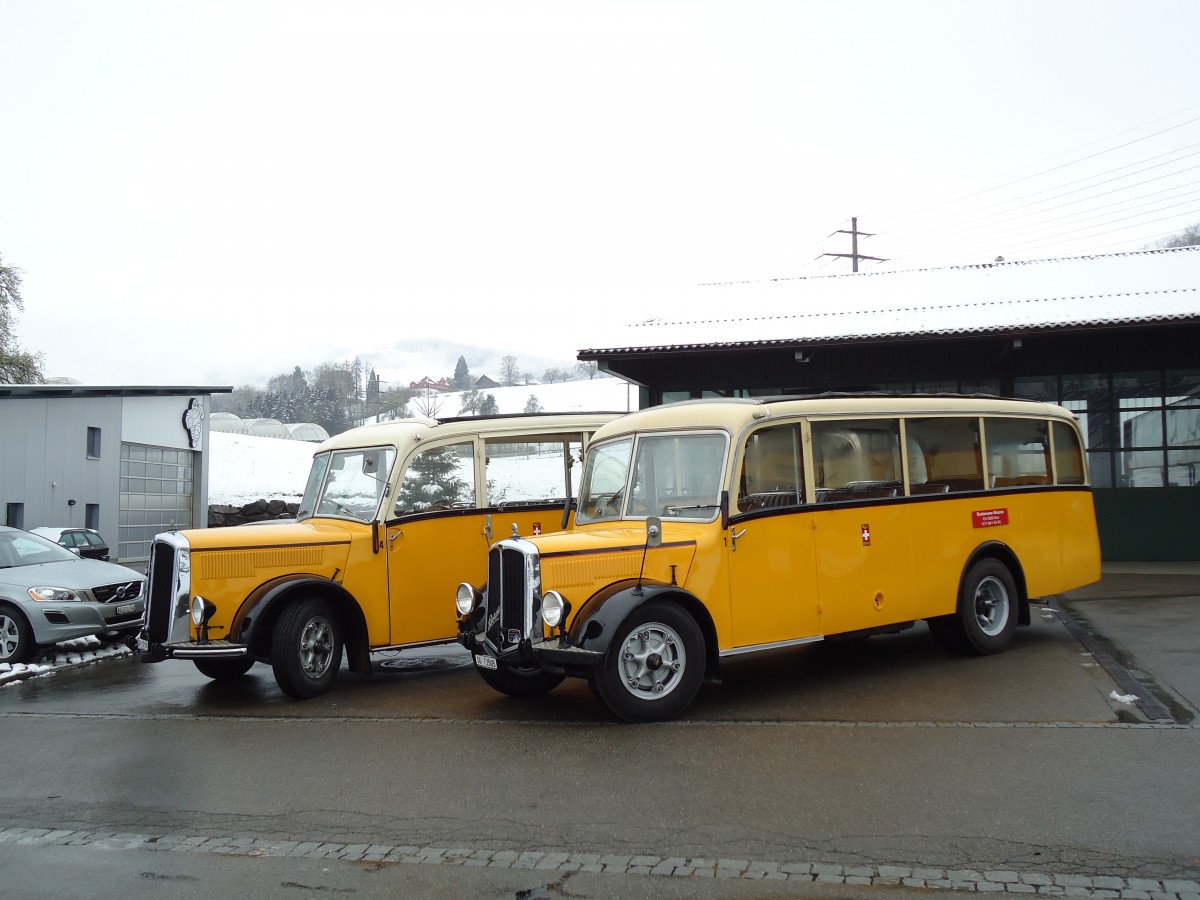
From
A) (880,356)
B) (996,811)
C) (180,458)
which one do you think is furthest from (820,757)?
(180,458)

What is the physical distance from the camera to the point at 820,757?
6625 mm

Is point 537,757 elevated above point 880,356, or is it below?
below

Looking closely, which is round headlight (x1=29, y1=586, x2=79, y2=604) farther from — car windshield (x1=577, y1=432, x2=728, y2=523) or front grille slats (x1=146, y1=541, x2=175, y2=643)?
car windshield (x1=577, y1=432, x2=728, y2=523)

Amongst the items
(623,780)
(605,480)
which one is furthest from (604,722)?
(605,480)

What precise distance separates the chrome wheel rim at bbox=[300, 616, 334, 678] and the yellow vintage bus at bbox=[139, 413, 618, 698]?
0.04 feet

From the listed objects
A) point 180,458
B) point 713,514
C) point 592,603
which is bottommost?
point 592,603

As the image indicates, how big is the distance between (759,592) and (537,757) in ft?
7.59

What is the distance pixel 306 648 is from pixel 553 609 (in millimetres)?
2754

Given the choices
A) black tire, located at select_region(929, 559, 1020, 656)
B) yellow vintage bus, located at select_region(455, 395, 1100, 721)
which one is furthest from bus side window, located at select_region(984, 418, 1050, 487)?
black tire, located at select_region(929, 559, 1020, 656)

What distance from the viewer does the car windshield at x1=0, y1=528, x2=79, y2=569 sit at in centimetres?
1287

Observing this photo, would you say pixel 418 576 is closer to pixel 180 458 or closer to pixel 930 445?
pixel 930 445

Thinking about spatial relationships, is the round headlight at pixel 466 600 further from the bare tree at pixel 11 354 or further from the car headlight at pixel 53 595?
the bare tree at pixel 11 354

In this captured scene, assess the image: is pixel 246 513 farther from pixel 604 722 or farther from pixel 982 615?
pixel 604 722

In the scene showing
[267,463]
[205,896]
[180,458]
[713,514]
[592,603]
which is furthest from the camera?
[267,463]
